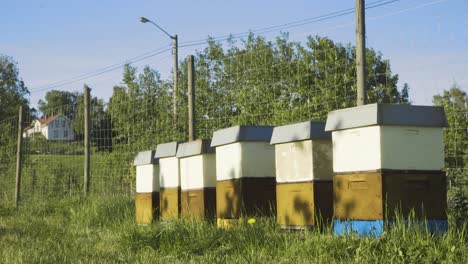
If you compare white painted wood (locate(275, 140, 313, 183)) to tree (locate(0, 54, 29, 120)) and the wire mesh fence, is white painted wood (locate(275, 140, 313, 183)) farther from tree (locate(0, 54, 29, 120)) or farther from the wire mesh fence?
tree (locate(0, 54, 29, 120))

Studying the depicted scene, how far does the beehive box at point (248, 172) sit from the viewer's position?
769 cm

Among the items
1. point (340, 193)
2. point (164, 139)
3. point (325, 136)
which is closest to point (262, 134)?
point (325, 136)

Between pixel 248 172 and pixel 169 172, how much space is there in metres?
2.13

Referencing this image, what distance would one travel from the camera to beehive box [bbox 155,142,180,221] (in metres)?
9.31

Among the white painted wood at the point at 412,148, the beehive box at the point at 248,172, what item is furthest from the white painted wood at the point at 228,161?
the white painted wood at the point at 412,148

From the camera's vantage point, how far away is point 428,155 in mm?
5898

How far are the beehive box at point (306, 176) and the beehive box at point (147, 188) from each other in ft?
11.5

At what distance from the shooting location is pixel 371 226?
5773mm

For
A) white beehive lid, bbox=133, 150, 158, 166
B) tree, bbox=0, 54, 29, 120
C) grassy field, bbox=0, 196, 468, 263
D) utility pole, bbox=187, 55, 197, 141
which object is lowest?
grassy field, bbox=0, 196, 468, 263

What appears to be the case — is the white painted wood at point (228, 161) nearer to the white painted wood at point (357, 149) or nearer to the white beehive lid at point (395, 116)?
the white painted wood at point (357, 149)

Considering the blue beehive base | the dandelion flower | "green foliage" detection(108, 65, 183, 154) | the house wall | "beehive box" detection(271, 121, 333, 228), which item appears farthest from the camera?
the house wall

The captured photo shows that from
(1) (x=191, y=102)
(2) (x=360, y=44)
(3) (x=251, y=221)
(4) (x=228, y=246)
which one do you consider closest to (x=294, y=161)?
(3) (x=251, y=221)

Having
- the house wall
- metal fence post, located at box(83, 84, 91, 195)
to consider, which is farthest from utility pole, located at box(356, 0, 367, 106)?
the house wall

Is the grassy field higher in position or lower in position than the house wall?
lower
